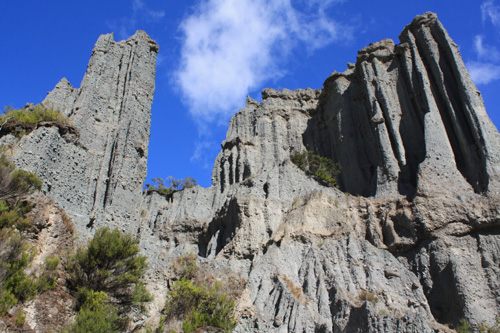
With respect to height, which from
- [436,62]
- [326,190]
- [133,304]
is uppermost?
[436,62]

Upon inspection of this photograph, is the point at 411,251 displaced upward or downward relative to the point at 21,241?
upward

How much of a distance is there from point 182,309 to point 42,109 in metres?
12.0

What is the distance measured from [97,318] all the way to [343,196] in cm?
1868

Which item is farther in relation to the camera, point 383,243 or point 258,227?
point 258,227

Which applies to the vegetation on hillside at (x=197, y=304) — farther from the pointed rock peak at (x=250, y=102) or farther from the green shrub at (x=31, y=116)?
the pointed rock peak at (x=250, y=102)

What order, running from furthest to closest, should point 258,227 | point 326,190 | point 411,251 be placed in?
1. point 326,190
2. point 258,227
3. point 411,251

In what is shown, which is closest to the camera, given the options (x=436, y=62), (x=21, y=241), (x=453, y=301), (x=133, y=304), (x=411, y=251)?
(x=21, y=241)

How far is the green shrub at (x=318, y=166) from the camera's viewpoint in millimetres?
35594

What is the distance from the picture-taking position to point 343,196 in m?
31.3

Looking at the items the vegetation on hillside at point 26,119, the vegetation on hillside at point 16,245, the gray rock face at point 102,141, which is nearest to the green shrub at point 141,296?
the vegetation on hillside at point 16,245

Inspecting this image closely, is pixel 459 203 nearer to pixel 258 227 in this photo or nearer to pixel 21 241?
pixel 258 227

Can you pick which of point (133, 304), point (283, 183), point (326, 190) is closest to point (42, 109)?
point (133, 304)

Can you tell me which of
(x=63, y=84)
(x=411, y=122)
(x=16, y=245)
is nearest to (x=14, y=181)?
(x=16, y=245)

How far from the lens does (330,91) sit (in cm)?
4128
